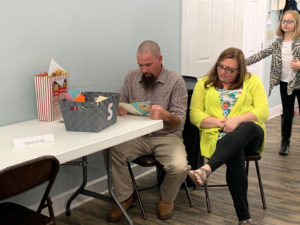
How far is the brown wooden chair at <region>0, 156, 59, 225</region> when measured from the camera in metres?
1.38

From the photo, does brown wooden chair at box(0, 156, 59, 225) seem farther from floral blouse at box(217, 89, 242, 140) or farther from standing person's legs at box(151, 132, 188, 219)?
floral blouse at box(217, 89, 242, 140)

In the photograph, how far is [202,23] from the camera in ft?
12.0

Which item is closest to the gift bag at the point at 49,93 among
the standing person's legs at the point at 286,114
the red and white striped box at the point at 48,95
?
the red and white striped box at the point at 48,95

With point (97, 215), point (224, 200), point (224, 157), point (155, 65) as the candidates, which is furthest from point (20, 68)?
point (224, 200)

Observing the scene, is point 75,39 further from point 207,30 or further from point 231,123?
point 207,30

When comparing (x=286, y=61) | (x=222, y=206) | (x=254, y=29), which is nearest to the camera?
(x=222, y=206)

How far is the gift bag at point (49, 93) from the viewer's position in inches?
86.6

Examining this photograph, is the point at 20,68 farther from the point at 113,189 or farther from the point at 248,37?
the point at 248,37

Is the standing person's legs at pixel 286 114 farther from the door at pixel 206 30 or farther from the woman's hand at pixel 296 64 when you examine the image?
the door at pixel 206 30

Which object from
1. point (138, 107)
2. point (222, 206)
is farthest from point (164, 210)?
point (138, 107)

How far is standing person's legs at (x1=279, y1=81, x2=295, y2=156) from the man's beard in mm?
1716

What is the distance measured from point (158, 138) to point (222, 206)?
2.24 feet

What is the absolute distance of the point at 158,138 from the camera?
257 cm

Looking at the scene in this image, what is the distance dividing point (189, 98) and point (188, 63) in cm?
87
